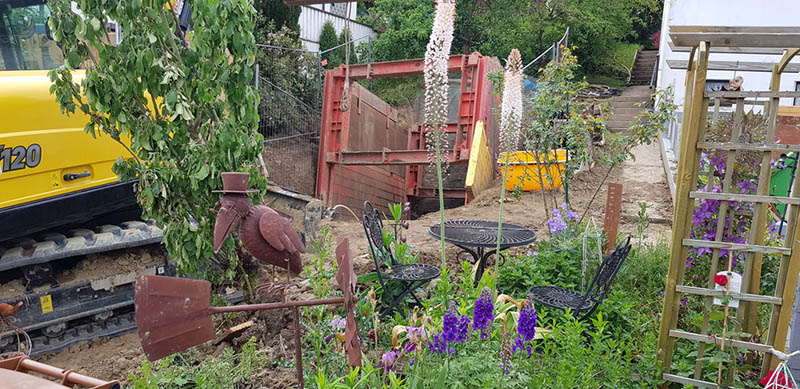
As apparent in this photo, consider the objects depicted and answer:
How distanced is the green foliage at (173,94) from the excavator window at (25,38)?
49.3 inches

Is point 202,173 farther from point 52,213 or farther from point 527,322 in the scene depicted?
point 527,322

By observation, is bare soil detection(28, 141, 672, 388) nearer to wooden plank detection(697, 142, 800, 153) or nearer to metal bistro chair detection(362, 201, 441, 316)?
metal bistro chair detection(362, 201, 441, 316)

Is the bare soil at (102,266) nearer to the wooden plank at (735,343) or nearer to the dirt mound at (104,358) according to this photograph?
the dirt mound at (104,358)

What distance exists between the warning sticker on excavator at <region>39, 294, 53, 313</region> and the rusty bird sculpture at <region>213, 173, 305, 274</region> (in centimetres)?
246

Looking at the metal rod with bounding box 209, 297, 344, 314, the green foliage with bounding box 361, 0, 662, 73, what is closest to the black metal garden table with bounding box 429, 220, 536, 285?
the metal rod with bounding box 209, 297, 344, 314

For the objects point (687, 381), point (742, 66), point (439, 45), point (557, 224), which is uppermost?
point (742, 66)

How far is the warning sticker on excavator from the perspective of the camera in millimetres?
3699

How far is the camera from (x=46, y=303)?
3711 millimetres

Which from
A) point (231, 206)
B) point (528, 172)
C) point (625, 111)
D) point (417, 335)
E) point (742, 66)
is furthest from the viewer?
point (625, 111)

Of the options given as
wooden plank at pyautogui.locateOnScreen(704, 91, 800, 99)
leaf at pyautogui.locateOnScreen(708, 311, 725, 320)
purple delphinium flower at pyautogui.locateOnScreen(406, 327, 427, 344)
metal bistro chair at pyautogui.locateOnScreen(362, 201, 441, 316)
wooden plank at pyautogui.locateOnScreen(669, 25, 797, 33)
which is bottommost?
metal bistro chair at pyautogui.locateOnScreen(362, 201, 441, 316)

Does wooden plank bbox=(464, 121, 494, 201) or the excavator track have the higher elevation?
wooden plank bbox=(464, 121, 494, 201)

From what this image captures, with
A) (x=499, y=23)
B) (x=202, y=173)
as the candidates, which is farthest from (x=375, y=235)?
(x=499, y=23)

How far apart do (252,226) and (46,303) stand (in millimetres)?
2582

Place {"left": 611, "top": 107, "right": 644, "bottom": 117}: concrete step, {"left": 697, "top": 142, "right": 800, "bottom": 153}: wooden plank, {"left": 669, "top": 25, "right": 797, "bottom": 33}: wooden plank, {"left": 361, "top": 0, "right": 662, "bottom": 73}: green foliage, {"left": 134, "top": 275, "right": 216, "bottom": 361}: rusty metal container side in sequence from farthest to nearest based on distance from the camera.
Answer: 1. {"left": 361, "top": 0, "right": 662, "bottom": 73}: green foliage
2. {"left": 611, "top": 107, "right": 644, "bottom": 117}: concrete step
3. {"left": 669, "top": 25, "right": 797, "bottom": 33}: wooden plank
4. {"left": 697, "top": 142, "right": 800, "bottom": 153}: wooden plank
5. {"left": 134, "top": 275, "right": 216, "bottom": 361}: rusty metal container side
